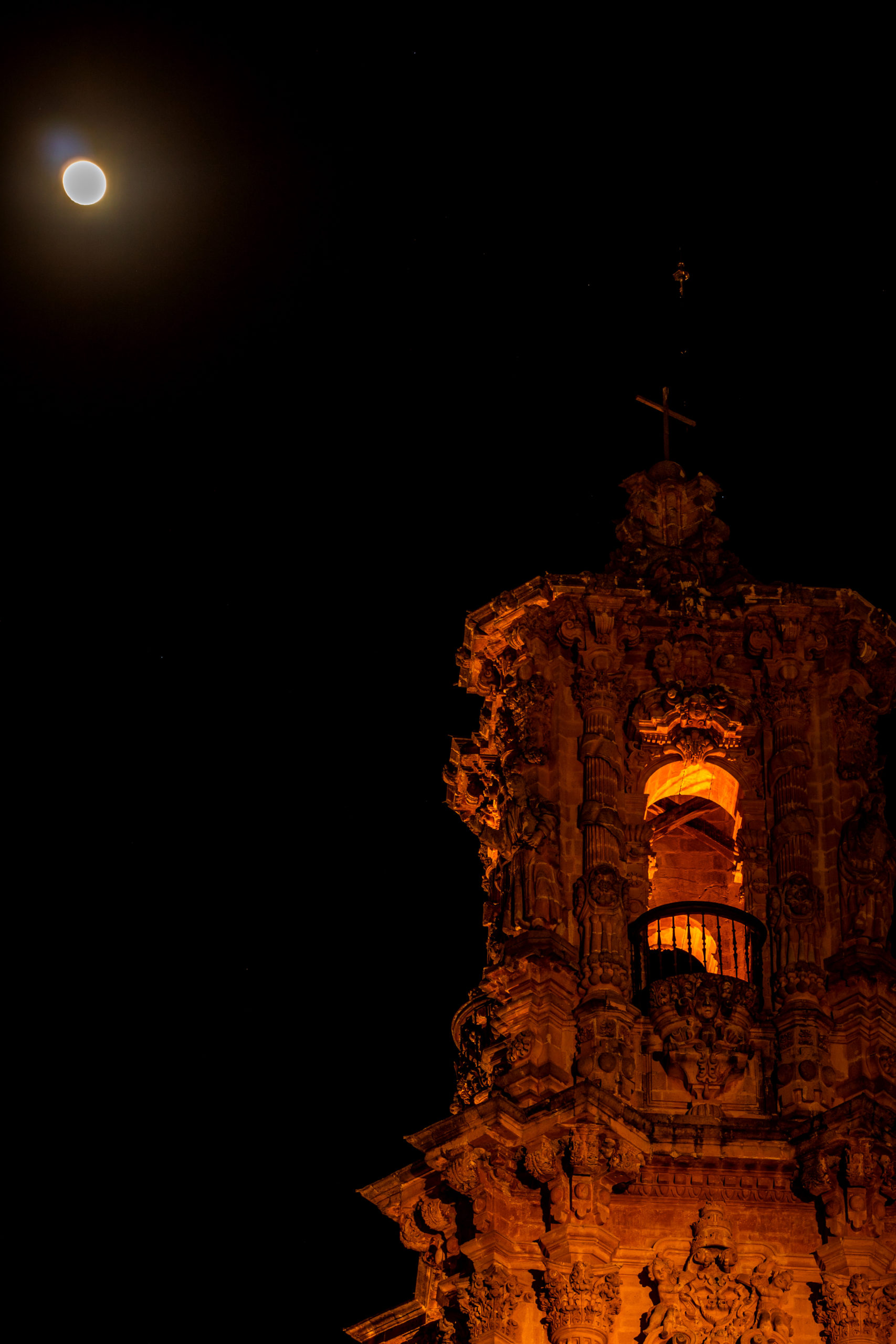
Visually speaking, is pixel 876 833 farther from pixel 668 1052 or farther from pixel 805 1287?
pixel 805 1287

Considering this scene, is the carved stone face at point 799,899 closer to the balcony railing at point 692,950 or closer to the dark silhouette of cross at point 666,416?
the balcony railing at point 692,950

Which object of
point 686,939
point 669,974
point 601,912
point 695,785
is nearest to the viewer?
point 601,912

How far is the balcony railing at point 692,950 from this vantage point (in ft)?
90.0

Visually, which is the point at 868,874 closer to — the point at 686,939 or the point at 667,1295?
the point at 686,939

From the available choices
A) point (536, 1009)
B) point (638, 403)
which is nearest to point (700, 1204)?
point (536, 1009)

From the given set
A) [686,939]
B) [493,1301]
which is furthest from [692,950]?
[493,1301]

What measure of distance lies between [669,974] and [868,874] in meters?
2.43

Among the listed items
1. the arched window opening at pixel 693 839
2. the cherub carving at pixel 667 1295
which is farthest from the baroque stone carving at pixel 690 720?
the cherub carving at pixel 667 1295

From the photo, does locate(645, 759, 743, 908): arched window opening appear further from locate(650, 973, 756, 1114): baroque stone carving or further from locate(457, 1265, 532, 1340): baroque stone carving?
locate(457, 1265, 532, 1340): baroque stone carving

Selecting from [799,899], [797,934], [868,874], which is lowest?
[797,934]

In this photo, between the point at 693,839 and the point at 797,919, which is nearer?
the point at 797,919

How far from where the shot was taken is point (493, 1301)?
24125mm

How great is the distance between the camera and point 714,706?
96.2 feet

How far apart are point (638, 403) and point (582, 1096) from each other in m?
13.1
